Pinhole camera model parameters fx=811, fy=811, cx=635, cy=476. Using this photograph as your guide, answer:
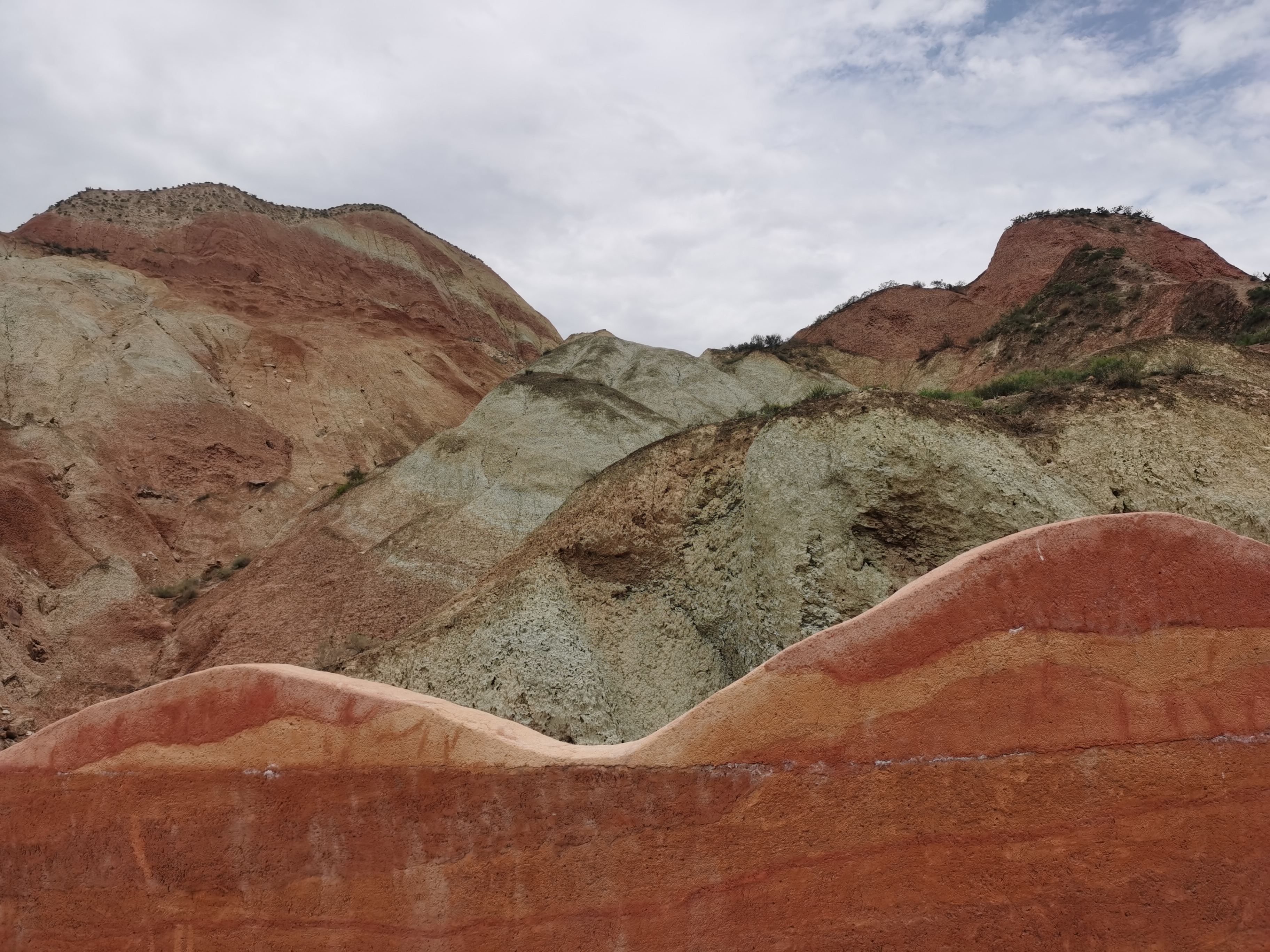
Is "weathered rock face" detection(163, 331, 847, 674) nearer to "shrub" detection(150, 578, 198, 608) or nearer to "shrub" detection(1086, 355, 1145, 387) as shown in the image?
"shrub" detection(150, 578, 198, 608)

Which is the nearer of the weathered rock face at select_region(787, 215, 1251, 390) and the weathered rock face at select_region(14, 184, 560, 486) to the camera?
the weathered rock face at select_region(787, 215, 1251, 390)

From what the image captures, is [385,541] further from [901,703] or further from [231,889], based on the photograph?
[901,703]

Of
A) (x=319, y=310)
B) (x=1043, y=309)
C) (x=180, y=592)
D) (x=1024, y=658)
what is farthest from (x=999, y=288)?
(x=1024, y=658)

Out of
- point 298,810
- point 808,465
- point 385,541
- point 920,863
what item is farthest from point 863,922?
point 385,541

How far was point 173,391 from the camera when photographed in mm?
33719

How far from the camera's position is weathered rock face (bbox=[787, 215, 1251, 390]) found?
2652cm

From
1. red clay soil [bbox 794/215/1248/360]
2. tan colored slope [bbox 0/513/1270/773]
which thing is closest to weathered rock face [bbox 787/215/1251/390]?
red clay soil [bbox 794/215/1248/360]

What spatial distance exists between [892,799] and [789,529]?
633cm

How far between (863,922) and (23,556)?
2412 cm

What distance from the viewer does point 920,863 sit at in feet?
15.6

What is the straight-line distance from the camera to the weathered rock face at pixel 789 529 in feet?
34.8

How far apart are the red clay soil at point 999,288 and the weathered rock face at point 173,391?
2224cm

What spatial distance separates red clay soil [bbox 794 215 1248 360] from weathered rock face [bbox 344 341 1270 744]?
90.4 feet

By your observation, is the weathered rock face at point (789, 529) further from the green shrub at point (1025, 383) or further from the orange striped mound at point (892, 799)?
the orange striped mound at point (892, 799)
